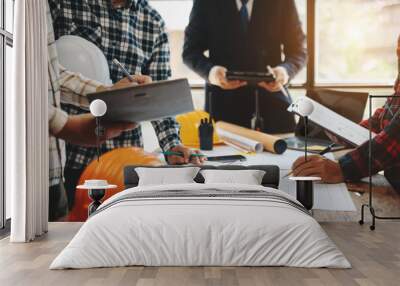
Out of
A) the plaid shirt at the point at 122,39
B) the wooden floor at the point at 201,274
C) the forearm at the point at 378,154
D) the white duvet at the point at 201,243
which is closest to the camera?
the wooden floor at the point at 201,274

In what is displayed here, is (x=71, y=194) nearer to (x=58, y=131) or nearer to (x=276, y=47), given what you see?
(x=58, y=131)

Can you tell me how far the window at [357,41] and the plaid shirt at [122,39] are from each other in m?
1.80

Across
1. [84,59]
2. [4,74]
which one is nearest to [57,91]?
[84,59]

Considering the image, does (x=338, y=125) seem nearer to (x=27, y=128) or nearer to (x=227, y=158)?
(x=227, y=158)

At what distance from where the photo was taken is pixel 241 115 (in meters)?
6.39

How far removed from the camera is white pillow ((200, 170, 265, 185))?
5762 millimetres

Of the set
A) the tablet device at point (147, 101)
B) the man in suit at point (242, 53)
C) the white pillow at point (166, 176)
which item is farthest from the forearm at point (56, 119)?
the man in suit at point (242, 53)

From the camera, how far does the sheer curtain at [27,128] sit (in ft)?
16.5

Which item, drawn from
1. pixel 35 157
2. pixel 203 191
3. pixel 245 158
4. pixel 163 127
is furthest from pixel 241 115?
pixel 35 157

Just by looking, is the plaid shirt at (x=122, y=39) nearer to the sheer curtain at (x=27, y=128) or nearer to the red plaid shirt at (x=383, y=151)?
the sheer curtain at (x=27, y=128)

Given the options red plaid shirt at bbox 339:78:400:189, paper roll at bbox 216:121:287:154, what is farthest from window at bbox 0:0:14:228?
red plaid shirt at bbox 339:78:400:189

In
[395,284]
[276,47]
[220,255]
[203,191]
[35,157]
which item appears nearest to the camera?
[395,284]

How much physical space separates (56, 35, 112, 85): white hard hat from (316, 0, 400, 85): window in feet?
8.00

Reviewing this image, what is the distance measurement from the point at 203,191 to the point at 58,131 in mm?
2373
